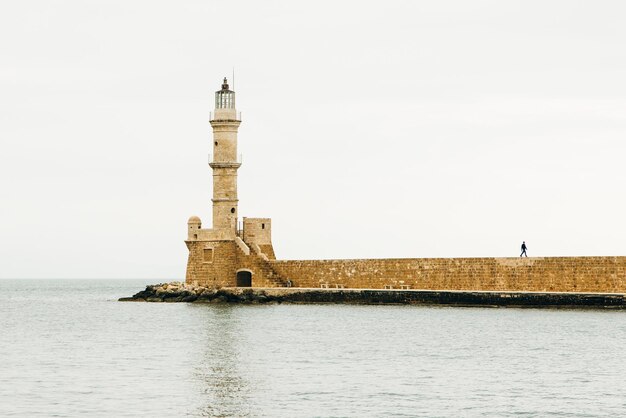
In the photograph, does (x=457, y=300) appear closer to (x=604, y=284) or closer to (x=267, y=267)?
(x=604, y=284)

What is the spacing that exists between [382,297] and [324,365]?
58.9ft

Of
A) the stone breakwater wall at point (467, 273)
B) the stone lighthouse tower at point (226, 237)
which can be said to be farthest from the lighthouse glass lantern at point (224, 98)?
the stone breakwater wall at point (467, 273)

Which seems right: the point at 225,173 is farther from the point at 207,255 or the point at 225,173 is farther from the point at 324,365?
the point at 324,365

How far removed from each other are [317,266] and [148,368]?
20975 millimetres

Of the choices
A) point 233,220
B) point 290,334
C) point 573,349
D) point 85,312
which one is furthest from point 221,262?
point 573,349

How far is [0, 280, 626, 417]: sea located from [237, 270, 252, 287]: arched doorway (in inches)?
260

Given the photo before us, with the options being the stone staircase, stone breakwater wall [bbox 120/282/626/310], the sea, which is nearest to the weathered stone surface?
stone breakwater wall [bbox 120/282/626/310]

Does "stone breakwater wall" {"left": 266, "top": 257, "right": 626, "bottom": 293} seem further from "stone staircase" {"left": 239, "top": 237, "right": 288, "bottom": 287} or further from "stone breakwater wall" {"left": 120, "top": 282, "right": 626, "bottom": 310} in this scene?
"stone breakwater wall" {"left": 120, "top": 282, "right": 626, "bottom": 310}

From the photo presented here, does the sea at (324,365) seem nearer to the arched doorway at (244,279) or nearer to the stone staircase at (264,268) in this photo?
the stone staircase at (264,268)

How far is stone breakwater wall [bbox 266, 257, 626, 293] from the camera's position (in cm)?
3842

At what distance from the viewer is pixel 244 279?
4725 centimetres

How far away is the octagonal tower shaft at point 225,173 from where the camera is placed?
4634 centimetres

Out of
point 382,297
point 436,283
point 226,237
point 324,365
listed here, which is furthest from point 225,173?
point 324,365

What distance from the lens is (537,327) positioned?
110ft
